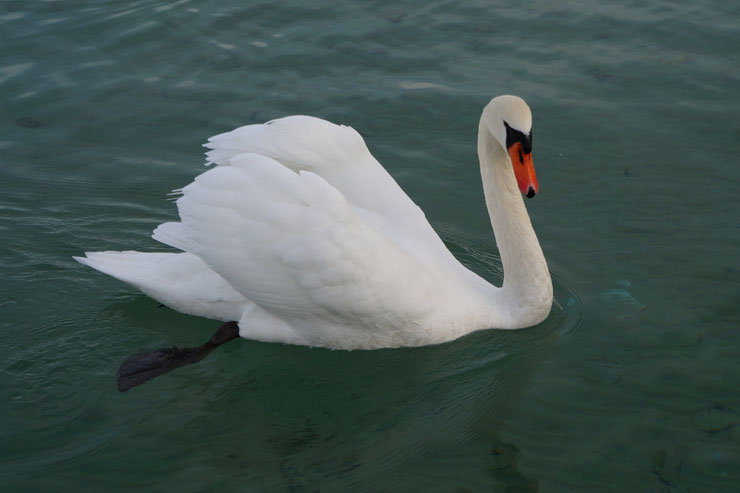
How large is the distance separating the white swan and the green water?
23 cm

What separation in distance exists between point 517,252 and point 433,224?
4.09ft

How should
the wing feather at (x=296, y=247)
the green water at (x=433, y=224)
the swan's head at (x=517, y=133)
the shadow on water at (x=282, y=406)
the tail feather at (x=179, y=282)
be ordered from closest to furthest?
the shadow on water at (x=282, y=406), the green water at (x=433, y=224), the wing feather at (x=296, y=247), the swan's head at (x=517, y=133), the tail feather at (x=179, y=282)

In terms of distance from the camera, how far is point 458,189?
6996 mm

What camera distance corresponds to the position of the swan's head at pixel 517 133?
4.92 meters

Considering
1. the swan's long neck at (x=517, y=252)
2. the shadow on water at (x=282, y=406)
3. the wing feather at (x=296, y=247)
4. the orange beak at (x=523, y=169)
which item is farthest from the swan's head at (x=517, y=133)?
the shadow on water at (x=282, y=406)

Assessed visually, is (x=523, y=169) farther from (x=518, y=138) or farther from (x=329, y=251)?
(x=329, y=251)

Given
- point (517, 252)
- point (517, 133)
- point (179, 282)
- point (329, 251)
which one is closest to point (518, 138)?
point (517, 133)

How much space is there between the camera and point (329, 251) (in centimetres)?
470

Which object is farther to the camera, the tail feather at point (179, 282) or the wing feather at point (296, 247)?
the tail feather at point (179, 282)

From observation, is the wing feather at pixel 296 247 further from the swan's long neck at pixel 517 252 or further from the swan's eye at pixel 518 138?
the swan's eye at pixel 518 138

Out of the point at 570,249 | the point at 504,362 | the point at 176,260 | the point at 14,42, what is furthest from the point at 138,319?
the point at 14,42

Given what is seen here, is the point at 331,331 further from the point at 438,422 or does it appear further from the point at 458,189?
the point at 458,189

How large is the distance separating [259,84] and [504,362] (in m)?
4.20

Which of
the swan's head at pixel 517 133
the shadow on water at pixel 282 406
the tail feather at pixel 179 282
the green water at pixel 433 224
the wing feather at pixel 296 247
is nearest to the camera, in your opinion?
the shadow on water at pixel 282 406
